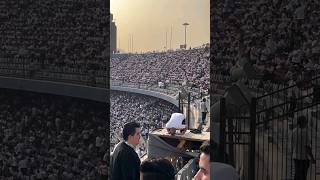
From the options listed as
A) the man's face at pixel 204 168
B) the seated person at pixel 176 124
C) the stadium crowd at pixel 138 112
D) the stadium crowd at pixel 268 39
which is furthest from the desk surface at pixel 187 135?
the stadium crowd at pixel 268 39

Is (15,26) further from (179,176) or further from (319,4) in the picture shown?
(319,4)

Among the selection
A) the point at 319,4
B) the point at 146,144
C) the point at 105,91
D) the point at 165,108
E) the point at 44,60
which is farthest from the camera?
the point at 165,108

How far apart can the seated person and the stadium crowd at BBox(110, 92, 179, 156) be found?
0.28 meters

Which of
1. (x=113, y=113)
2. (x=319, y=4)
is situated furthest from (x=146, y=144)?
(x=319, y=4)

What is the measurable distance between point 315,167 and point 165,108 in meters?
2.68

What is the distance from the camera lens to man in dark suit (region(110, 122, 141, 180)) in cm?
353

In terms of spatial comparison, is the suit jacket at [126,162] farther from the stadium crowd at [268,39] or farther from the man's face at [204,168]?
the stadium crowd at [268,39]

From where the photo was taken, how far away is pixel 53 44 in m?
4.03

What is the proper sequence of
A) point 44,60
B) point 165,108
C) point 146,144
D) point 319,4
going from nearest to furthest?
point 319,4, point 44,60, point 146,144, point 165,108

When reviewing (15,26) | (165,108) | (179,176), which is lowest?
(179,176)

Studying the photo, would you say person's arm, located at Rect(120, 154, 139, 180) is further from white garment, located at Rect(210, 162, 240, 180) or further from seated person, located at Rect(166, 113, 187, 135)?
seated person, located at Rect(166, 113, 187, 135)

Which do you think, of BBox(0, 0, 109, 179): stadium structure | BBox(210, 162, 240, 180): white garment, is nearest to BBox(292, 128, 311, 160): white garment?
BBox(210, 162, 240, 180): white garment

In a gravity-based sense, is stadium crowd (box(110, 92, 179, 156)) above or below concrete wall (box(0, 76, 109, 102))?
below

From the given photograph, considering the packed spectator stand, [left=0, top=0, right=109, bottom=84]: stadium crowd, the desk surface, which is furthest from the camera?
the packed spectator stand
